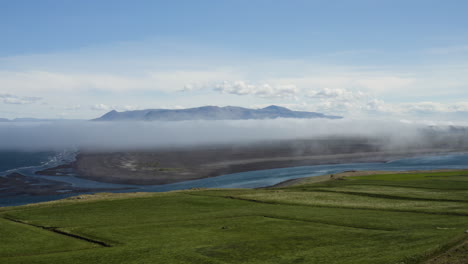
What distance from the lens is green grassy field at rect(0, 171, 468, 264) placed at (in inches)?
1255

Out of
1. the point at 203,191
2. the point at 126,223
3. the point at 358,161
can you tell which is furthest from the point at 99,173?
the point at 358,161

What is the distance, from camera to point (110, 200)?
6581 cm

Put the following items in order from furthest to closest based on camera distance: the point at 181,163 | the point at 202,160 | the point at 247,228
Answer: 1. the point at 202,160
2. the point at 181,163
3. the point at 247,228

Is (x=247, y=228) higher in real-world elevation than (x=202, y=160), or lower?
lower

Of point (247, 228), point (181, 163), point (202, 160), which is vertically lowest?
point (247, 228)

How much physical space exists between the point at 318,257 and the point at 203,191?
47945mm

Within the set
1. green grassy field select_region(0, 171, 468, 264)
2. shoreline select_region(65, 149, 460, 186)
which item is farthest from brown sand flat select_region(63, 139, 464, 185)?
green grassy field select_region(0, 171, 468, 264)

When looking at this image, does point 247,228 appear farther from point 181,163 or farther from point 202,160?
point 202,160

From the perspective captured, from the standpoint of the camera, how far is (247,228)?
43.3m

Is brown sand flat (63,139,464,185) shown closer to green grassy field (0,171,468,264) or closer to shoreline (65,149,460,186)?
shoreline (65,149,460,186)

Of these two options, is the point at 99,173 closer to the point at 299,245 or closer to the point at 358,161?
the point at 358,161

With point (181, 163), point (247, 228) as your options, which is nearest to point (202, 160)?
point (181, 163)

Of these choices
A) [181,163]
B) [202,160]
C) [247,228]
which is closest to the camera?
[247,228]

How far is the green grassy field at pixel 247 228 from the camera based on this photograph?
105 ft
